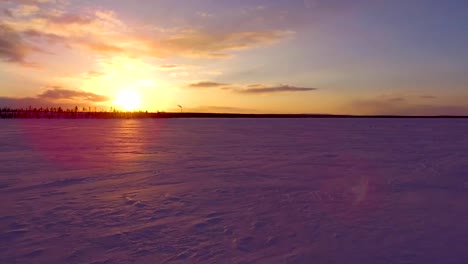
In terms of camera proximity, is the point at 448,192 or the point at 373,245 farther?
the point at 448,192

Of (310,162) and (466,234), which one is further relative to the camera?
(310,162)

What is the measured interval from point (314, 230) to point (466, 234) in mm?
2003

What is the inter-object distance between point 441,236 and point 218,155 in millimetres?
9342

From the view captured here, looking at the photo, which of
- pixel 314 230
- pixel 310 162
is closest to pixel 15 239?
pixel 314 230

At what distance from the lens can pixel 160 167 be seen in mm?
10500

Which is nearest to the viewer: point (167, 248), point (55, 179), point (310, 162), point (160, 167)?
point (167, 248)

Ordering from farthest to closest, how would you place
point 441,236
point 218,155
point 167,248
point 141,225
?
point 218,155
point 141,225
point 441,236
point 167,248

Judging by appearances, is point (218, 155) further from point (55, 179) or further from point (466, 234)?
point (466, 234)

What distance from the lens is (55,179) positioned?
8.54 metres

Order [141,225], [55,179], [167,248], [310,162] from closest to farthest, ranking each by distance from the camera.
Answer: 1. [167,248]
2. [141,225]
3. [55,179]
4. [310,162]

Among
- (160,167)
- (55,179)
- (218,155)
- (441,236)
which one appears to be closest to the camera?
(441,236)

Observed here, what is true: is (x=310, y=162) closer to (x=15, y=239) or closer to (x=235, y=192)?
(x=235, y=192)

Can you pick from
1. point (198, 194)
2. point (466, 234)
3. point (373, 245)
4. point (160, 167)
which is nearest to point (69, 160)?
point (160, 167)

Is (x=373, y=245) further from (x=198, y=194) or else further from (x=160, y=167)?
(x=160, y=167)
